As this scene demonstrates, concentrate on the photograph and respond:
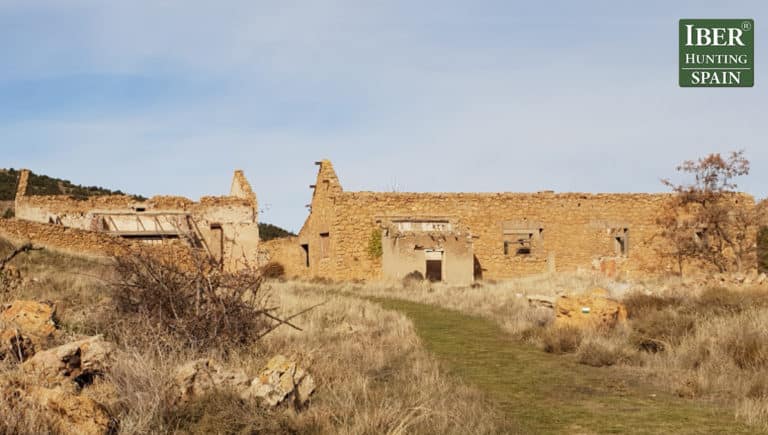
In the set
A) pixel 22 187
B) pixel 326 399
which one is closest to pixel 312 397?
pixel 326 399

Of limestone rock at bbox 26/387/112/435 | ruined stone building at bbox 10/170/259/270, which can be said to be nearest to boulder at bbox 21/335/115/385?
limestone rock at bbox 26/387/112/435

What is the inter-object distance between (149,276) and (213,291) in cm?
84

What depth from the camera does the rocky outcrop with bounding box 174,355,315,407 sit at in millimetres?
6348

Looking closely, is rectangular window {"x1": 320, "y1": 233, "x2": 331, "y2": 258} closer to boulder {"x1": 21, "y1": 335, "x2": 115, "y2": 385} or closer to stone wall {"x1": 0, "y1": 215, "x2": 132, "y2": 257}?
stone wall {"x1": 0, "y1": 215, "x2": 132, "y2": 257}

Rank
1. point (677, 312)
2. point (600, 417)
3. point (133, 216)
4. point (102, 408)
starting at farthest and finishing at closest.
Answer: point (133, 216), point (677, 312), point (600, 417), point (102, 408)

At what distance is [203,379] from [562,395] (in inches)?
161

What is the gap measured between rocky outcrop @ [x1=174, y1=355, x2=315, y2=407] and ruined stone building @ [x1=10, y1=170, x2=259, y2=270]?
75.5ft

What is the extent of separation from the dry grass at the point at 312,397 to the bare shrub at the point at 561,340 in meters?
2.08

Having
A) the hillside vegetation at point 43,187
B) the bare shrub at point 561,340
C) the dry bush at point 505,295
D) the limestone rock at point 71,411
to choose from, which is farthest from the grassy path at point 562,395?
the hillside vegetation at point 43,187

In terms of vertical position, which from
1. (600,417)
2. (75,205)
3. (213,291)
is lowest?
(600,417)

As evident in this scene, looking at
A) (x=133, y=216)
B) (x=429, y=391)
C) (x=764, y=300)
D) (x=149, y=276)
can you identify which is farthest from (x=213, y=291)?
(x=133, y=216)

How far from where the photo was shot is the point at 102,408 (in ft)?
18.2

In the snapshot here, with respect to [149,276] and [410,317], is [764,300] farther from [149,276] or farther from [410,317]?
[149,276]

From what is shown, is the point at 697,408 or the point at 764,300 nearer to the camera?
the point at 697,408
